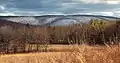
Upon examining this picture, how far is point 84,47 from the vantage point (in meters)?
4.43

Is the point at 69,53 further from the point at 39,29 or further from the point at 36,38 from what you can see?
the point at 39,29

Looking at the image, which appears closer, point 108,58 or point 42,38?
point 108,58

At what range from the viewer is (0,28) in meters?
66.4

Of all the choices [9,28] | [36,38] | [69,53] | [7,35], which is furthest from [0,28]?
[69,53]

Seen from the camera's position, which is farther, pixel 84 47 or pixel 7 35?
pixel 7 35

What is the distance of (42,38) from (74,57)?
172 feet

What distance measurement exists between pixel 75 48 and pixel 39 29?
5984 cm

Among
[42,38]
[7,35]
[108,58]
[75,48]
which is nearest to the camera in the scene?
[108,58]

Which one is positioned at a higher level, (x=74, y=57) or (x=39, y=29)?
(x=74, y=57)

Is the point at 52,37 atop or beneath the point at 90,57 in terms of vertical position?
beneath

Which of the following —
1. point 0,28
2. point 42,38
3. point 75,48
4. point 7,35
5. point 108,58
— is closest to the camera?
point 108,58

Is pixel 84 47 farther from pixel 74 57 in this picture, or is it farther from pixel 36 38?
pixel 36 38

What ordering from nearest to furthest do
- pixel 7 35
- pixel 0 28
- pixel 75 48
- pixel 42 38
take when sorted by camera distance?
pixel 75 48
pixel 42 38
pixel 7 35
pixel 0 28

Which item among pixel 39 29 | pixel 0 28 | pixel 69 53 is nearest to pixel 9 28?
pixel 0 28
